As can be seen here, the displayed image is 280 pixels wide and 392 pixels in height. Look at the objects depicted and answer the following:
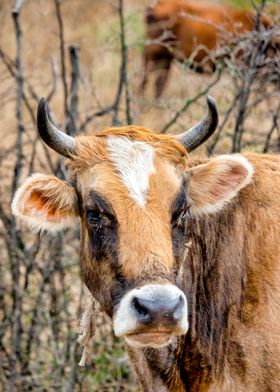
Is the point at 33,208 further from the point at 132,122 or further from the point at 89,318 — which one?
the point at 132,122

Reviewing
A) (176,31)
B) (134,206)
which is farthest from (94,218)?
(176,31)

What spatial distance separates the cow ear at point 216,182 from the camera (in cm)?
520

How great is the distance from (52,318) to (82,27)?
35.3 feet

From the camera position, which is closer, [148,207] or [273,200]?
[148,207]

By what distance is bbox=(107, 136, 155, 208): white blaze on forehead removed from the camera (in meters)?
4.74

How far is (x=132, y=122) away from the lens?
7613mm

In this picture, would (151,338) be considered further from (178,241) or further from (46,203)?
(46,203)

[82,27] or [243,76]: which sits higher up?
[243,76]

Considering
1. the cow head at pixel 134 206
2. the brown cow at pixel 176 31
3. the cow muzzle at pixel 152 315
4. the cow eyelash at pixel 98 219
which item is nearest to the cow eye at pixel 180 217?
the cow head at pixel 134 206

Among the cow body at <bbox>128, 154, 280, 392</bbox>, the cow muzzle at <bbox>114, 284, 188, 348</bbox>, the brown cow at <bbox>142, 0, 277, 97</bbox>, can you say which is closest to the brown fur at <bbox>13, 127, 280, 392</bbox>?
the cow body at <bbox>128, 154, 280, 392</bbox>

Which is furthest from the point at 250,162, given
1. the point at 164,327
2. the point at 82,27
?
the point at 82,27

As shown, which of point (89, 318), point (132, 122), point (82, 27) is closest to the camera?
point (89, 318)

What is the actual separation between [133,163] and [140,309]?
0.81 metres

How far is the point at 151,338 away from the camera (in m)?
4.50
